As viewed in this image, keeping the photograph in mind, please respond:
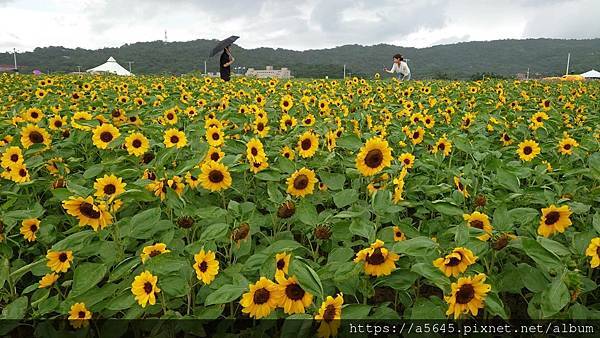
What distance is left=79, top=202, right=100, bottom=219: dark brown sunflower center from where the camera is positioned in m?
1.90

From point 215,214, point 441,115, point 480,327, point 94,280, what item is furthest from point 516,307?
point 441,115

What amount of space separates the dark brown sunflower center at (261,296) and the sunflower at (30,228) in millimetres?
1339

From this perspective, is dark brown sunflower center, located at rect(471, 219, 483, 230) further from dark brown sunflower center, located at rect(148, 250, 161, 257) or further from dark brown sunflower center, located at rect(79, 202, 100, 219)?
dark brown sunflower center, located at rect(79, 202, 100, 219)

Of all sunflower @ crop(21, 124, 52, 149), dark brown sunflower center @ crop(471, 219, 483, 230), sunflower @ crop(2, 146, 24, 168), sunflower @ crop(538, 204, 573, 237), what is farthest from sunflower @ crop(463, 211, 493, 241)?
sunflower @ crop(21, 124, 52, 149)

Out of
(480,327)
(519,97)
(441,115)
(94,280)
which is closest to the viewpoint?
(94,280)

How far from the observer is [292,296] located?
1.56m

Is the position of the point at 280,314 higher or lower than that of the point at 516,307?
higher

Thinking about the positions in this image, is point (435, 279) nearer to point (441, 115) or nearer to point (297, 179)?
point (297, 179)

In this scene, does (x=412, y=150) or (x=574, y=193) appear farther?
(x=412, y=150)

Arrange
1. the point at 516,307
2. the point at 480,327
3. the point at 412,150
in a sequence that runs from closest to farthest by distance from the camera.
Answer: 1. the point at 480,327
2. the point at 516,307
3. the point at 412,150

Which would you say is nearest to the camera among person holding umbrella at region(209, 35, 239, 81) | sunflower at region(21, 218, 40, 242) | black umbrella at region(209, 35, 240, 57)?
sunflower at region(21, 218, 40, 242)

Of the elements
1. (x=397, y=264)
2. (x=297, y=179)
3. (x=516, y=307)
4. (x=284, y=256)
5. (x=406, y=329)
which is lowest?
(x=516, y=307)

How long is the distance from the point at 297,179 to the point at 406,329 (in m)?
0.93

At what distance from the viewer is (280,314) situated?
1.75 meters
